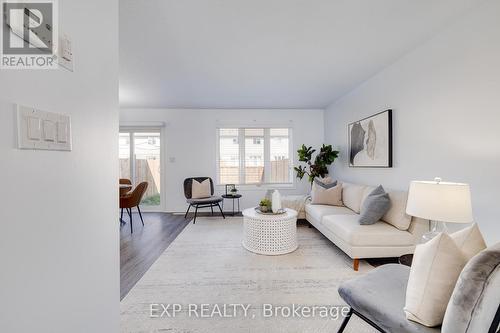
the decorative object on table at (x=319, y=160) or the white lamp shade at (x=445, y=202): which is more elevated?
the decorative object on table at (x=319, y=160)

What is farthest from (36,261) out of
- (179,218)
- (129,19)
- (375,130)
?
(179,218)

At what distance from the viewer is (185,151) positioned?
5281mm

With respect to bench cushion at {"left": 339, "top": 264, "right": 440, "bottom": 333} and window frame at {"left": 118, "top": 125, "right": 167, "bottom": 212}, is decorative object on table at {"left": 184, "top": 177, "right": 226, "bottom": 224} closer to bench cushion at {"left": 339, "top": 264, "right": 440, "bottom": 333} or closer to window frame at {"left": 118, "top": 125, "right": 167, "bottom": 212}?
window frame at {"left": 118, "top": 125, "right": 167, "bottom": 212}

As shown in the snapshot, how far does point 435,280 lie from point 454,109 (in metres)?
1.89

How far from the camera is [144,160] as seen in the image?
17.5ft

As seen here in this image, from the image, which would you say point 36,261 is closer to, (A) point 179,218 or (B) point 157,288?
(B) point 157,288

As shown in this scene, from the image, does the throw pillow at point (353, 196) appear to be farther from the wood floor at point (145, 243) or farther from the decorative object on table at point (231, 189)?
the decorative object on table at point (231, 189)

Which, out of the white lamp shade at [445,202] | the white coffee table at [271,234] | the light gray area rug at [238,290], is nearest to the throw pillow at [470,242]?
the white lamp shade at [445,202]

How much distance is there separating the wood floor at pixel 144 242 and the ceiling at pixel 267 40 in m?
2.42

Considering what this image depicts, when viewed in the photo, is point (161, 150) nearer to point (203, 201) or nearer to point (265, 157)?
point (203, 201)

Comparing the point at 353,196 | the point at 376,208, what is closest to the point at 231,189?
the point at 353,196

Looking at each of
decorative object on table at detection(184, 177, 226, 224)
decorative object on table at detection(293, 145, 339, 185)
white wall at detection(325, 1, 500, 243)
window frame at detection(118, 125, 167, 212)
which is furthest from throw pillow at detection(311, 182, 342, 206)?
window frame at detection(118, 125, 167, 212)

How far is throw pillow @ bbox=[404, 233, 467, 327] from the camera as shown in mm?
1004

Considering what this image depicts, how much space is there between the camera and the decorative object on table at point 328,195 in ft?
12.3
